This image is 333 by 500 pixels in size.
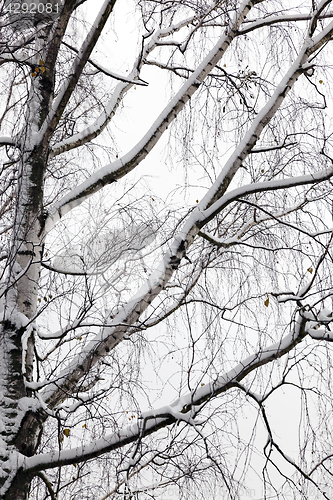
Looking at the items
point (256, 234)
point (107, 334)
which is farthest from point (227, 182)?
point (107, 334)

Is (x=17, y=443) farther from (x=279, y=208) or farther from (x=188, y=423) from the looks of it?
(x=279, y=208)

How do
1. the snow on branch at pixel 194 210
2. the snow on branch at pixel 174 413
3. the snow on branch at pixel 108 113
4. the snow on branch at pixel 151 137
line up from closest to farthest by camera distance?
the snow on branch at pixel 174 413, the snow on branch at pixel 194 210, the snow on branch at pixel 151 137, the snow on branch at pixel 108 113

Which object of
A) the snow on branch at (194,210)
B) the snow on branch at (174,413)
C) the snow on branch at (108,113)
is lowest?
the snow on branch at (174,413)

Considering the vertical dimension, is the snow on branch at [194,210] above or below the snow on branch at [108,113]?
below

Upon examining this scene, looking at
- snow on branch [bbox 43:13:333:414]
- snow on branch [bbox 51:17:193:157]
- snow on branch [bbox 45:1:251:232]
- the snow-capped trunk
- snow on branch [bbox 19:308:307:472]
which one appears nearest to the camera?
snow on branch [bbox 19:308:307:472]

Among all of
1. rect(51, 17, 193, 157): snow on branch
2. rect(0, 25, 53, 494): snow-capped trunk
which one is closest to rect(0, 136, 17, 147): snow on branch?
rect(0, 25, 53, 494): snow-capped trunk

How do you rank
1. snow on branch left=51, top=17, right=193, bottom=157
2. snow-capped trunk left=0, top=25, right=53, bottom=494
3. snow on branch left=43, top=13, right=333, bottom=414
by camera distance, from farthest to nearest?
1. snow on branch left=51, top=17, right=193, bottom=157
2. snow on branch left=43, top=13, right=333, bottom=414
3. snow-capped trunk left=0, top=25, right=53, bottom=494

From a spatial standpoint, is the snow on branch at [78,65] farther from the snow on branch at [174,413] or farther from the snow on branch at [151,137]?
the snow on branch at [174,413]

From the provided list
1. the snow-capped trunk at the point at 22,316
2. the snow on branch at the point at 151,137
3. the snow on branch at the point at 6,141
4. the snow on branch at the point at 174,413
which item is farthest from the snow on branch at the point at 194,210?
the snow on branch at the point at 6,141

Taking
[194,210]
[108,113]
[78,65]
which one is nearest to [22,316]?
[194,210]

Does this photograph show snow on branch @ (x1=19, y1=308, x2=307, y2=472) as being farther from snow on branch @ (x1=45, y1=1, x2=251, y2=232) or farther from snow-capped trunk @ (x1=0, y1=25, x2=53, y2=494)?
snow on branch @ (x1=45, y1=1, x2=251, y2=232)

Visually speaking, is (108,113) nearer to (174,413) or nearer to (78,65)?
(78,65)

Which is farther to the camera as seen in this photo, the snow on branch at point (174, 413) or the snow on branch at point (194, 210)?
the snow on branch at point (194, 210)

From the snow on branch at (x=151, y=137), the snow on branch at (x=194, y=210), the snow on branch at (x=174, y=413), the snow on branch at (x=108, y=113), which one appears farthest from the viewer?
the snow on branch at (x=108, y=113)
